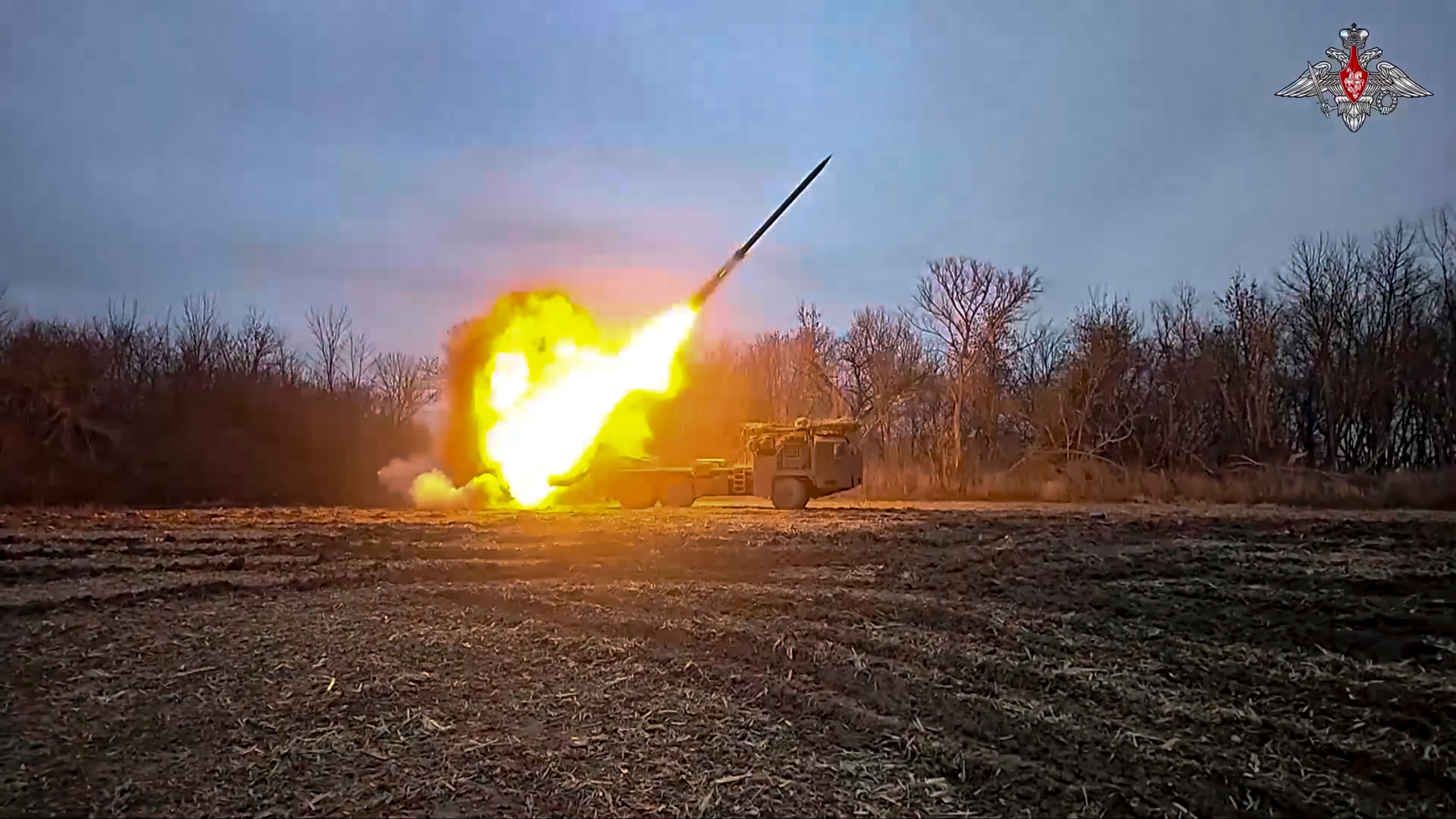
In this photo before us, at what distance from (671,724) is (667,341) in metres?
17.7

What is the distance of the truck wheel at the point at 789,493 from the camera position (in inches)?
953

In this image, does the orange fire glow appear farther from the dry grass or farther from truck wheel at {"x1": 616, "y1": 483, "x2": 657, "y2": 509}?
the dry grass

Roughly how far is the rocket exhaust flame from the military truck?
3.11 feet

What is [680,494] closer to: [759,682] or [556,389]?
[556,389]

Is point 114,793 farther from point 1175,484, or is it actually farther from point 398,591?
point 1175,484

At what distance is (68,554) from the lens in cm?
1579

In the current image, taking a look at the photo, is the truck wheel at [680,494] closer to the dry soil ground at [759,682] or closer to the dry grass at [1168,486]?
the dry soil ground at [759,682]

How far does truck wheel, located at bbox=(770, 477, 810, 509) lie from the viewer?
2420 centimetres

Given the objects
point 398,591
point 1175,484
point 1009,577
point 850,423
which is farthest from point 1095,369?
point 398,591

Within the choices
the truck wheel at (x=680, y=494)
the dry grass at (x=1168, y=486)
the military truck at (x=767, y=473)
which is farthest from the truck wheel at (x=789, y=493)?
the dry grass at (x=1168, y=486)

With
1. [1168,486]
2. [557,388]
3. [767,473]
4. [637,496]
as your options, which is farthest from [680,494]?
[1168,486]

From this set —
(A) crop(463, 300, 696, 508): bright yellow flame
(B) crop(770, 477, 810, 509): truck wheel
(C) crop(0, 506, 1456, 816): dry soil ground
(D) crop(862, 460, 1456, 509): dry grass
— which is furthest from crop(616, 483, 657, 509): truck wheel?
(D) crop(862, 460, 1456, 509): dry grass

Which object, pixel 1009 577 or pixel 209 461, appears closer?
pixel 1009 577

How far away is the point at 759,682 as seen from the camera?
831cm
